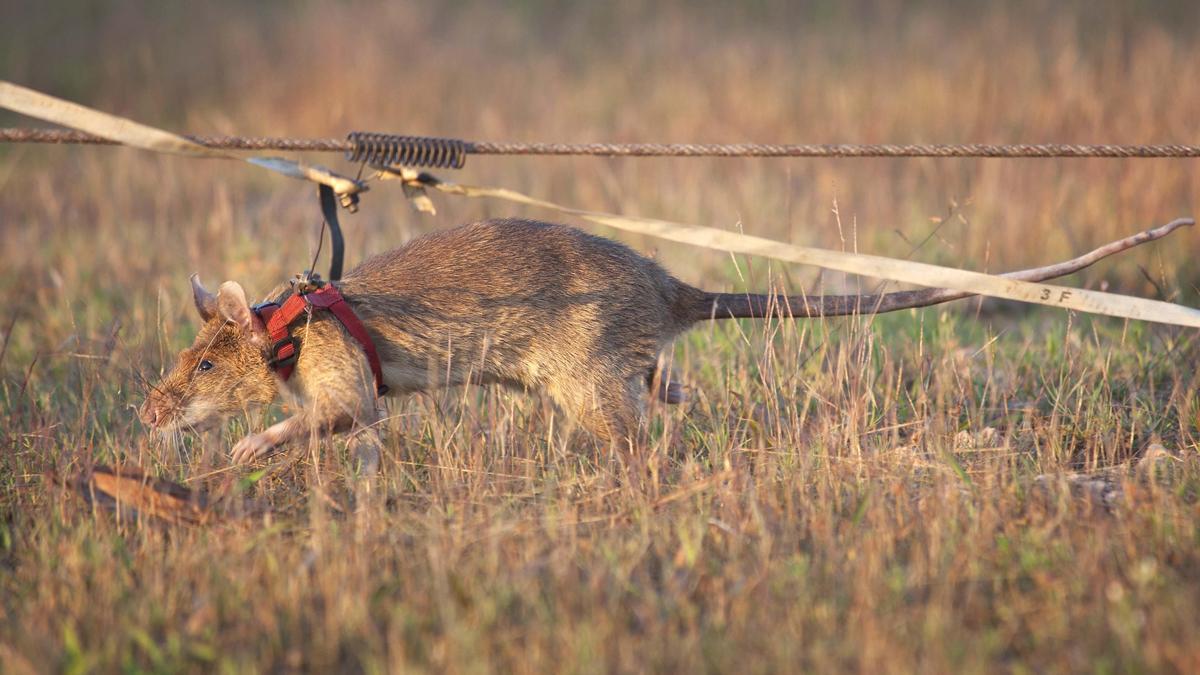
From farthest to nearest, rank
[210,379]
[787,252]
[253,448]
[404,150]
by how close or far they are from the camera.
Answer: [210,379] → [253,448] → [404,150] → [787,252]

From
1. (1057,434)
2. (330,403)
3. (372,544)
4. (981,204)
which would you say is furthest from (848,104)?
(372,544)

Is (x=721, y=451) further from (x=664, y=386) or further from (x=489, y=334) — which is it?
(x=489, y=334)

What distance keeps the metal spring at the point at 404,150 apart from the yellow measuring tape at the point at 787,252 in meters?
0.19

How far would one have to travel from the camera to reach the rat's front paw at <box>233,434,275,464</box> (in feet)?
12.6

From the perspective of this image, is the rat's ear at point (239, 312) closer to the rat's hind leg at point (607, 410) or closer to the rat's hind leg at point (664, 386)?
the rat's hind leg at point (607, 410)

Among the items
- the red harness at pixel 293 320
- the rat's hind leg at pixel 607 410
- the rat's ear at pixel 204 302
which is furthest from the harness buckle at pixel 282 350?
the rat's hind leg at pixel 607 410

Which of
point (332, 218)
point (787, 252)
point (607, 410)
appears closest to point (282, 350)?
point (332, 218)

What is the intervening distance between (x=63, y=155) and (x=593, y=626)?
368 inches

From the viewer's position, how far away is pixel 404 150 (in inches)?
146

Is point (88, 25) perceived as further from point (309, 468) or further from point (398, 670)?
point (398, 670)

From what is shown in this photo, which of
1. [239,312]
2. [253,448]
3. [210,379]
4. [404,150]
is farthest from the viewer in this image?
[210,379]

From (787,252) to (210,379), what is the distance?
2.15 m

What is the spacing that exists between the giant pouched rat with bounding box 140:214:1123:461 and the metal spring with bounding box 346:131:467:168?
646 mm

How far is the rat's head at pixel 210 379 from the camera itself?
4164 millimetres
